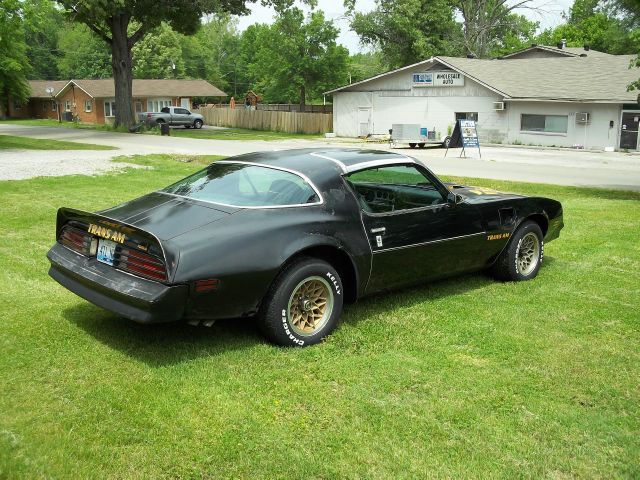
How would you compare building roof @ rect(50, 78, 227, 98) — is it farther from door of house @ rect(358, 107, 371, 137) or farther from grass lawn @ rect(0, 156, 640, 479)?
grass lawn @ rect(0, 156, 640, 479)

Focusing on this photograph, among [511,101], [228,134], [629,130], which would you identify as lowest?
[228,134]

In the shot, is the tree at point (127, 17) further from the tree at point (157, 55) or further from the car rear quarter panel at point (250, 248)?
the tree at point (157, 55)

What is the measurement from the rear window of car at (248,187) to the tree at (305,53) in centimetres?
5011

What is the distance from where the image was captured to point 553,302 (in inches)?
237

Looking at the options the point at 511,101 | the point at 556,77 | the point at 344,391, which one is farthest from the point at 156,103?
the point at 344,391

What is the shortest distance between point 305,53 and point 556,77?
88.2 feet

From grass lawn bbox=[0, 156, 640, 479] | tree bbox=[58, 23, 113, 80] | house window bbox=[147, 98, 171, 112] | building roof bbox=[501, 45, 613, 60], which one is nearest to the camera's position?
grass lawn bbox=[0, 156, 640, 479]

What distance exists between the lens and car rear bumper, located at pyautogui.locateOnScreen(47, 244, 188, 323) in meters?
4.14

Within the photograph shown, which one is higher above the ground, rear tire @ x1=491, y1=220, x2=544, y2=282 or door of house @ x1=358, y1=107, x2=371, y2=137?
door of house @ x1=358, y1=107, x2=371, y2=137

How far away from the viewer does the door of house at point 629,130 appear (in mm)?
31062

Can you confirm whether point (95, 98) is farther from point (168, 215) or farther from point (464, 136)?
point (168, 215)

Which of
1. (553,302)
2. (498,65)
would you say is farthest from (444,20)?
(553,302)

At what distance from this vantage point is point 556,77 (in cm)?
3562

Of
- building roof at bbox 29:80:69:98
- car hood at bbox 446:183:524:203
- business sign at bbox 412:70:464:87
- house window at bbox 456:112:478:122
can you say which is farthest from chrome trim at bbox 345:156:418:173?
building roof at bbox 29:80:69:98
